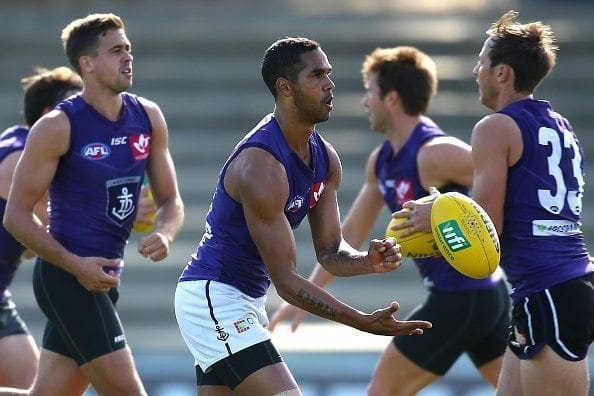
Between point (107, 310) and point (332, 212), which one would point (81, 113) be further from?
point (332, 212)

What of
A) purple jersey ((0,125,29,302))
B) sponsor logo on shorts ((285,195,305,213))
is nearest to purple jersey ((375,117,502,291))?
sponsor logo on shorts ((285,195,305,213))

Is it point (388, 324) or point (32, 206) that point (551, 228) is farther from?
point (32, 206)

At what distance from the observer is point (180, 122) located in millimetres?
14062

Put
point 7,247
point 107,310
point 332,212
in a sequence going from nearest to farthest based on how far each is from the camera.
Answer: point 332,212 < point 107,310 < point 7,247

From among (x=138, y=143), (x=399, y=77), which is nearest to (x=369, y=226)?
(x=399, y=77)

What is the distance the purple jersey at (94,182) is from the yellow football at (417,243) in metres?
1.40

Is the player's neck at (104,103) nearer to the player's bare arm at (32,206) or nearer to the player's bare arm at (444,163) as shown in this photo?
the player's bare arm at (32,206)

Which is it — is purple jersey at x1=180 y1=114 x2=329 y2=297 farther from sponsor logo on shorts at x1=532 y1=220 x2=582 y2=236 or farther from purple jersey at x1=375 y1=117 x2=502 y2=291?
purple jersey at x1=375 y1=117 x2=502 y2=291

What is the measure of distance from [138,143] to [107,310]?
2.75ft

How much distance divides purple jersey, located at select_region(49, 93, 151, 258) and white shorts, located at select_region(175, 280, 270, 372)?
836 millimetres

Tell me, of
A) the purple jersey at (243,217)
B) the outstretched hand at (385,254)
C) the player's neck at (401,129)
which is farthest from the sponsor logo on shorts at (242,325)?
the player's neck at (401,129)

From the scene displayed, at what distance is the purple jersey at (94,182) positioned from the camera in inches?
221

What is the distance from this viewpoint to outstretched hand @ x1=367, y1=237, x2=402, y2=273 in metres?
4.73

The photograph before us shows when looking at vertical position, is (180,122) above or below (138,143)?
below
